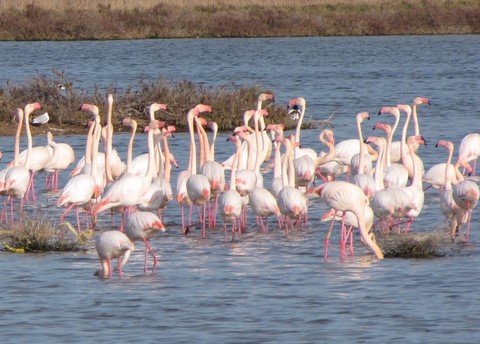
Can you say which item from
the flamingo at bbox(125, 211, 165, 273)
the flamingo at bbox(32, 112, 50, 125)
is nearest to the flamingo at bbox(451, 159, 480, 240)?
the flamingo at bbox(125, 211, 165, 273)

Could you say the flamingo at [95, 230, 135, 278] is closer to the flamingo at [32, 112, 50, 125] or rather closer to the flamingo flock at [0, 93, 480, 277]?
the flamingo flock at [0, 93, 480, 277]

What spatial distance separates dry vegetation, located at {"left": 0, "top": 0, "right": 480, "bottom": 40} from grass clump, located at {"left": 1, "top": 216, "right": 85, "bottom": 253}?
3608 cm

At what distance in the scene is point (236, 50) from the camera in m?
42.9

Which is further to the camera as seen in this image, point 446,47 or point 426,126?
point 446,47

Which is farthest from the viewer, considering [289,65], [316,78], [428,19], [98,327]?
[428,19]

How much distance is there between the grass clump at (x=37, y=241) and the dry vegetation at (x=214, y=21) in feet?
118

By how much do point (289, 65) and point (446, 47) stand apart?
826cm

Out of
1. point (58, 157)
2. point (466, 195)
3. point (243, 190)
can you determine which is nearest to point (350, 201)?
point (466, 195)

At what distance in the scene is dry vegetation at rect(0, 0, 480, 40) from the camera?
47281 mm

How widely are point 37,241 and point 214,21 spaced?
1487 inches

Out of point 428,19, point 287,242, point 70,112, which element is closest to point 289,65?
point 428,19

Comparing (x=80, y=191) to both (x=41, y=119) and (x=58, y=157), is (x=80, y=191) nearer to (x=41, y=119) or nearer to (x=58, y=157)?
(x=58, y=157)

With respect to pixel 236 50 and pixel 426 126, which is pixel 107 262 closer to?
pixel 426 126

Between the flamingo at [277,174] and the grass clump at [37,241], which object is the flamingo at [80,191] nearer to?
the grass clump at [37,241]
